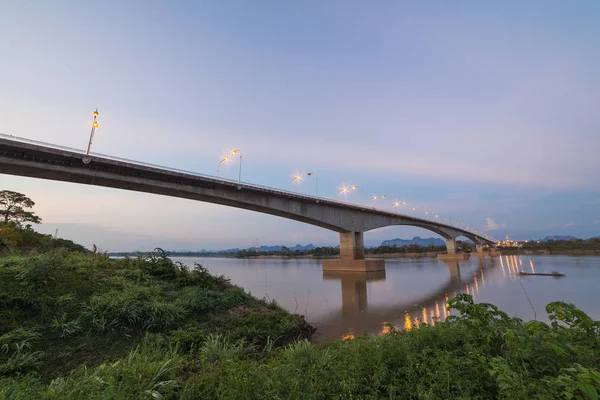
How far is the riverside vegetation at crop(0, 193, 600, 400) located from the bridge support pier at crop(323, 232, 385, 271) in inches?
1194

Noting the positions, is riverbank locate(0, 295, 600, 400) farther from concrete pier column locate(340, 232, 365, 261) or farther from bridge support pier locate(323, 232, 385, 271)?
concrete pier column locate(340, 232, 365, 261)

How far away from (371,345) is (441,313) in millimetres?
10256

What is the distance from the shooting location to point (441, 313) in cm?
1277

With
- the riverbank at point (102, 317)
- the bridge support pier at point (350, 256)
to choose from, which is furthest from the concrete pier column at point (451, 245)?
the riverbank at point (102, 317)

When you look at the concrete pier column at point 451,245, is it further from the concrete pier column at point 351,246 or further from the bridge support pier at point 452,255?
the concrete pier column at point 351,246

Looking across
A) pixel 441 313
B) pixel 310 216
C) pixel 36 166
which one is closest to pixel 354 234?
pixel 310 216

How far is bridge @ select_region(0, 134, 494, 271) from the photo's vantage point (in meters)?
19.3

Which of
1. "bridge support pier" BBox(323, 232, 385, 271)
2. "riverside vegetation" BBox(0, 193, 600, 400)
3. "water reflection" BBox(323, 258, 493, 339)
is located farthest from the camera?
"bridge support pier" BBox(323, 232, 385, 271)

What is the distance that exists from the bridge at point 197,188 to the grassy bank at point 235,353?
50.4ft

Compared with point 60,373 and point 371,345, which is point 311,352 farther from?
point 60,373

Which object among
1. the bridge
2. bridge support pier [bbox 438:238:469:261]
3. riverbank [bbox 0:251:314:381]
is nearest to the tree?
the bridge

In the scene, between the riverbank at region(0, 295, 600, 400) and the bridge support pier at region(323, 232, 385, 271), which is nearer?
the riverbank at region(0, 295, 600, 400)

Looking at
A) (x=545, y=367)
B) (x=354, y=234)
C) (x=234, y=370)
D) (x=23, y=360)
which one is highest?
(x=354, y=234)

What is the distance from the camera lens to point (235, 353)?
17.6 feet
